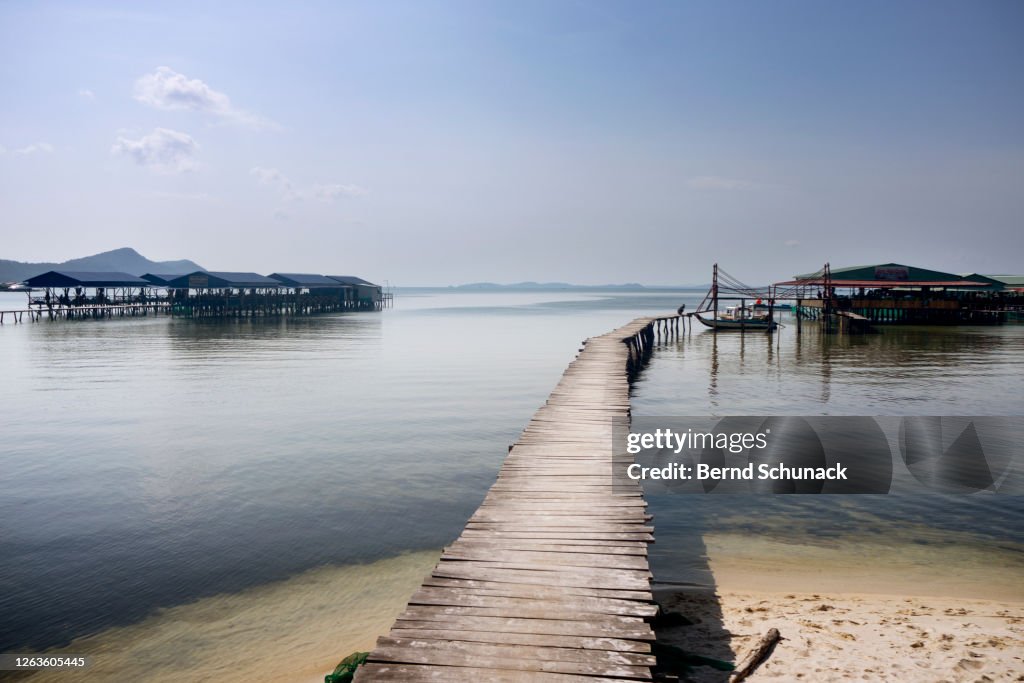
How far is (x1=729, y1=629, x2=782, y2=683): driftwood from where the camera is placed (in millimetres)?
5867

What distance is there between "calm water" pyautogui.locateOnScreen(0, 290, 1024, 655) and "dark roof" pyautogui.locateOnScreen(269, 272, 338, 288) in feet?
142

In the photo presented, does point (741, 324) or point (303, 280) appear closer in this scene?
point (741, 324)

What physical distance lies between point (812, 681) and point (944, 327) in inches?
2218

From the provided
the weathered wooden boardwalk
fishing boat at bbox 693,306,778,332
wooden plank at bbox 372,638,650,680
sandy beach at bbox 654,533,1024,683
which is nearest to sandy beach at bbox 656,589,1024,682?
sandy beach at bbox 654,533,1024,683

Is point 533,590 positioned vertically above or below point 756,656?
above

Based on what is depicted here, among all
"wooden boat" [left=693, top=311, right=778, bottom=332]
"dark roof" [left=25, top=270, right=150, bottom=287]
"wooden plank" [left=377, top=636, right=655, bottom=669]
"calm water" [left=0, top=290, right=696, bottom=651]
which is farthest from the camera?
"dark roof" [left=25, top=270, right=150, bottom=287]

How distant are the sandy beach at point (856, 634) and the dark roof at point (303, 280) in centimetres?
7484

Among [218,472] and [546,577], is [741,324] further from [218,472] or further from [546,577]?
[546,577]

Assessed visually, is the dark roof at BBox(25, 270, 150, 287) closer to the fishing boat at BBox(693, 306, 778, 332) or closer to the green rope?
the fishing boat at BBox(693, 306, 778, 332)

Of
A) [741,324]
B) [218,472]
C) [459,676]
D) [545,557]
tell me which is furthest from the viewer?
[741,324]

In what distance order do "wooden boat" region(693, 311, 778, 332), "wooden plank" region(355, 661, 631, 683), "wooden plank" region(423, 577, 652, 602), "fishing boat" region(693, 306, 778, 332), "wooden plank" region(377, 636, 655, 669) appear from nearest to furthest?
"wooden plank" region(355, 661, 631, 683)
"wooden plank" region(377, 636, 655, 669)
"wooden plank" region(423, 577, 652, 602)
"fishing boat" region(693, 306, 778, 332)
"wooden boat" region(693, 311, 778, 332)

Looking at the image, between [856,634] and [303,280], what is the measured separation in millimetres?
79267

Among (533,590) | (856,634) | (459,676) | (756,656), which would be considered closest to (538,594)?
(533,590)

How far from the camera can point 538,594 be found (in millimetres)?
5496
